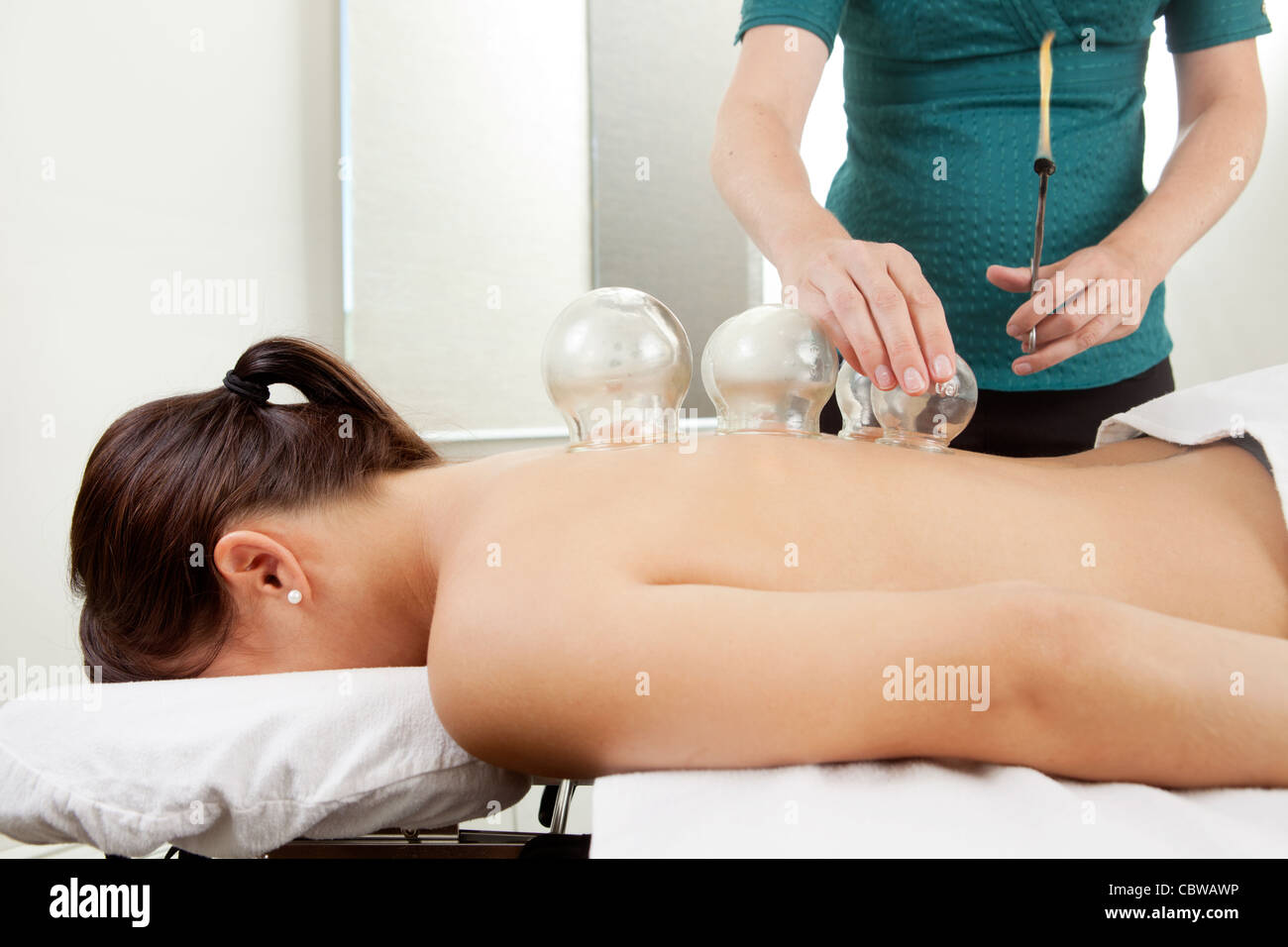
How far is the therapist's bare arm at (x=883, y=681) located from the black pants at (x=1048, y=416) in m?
0.69

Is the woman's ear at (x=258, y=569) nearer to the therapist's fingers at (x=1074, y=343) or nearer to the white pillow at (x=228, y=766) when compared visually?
the white pillow at (x=228, y=766)

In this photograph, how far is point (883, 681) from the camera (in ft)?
2.11

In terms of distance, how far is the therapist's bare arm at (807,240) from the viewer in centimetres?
86

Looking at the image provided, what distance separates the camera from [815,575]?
2.56 feet

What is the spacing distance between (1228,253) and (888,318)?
6.43 feet

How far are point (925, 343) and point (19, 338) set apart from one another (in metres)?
1.70

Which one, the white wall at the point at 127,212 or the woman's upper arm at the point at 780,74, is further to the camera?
the white wall at the point at 127,212

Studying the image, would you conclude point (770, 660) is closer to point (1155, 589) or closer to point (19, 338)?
point (1155, 589)

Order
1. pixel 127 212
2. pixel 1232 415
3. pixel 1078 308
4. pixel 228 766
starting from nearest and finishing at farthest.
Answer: pixel 228 766, pixel 1232 415, pixel 1078 308, pixel 127 212

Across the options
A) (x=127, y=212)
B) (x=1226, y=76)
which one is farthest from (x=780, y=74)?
(x=127, y=212)

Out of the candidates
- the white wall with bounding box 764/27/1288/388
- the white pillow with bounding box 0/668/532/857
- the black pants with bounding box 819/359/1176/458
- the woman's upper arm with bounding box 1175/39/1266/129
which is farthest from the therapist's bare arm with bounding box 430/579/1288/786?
the white wall with bounding box 764/27/1288/388

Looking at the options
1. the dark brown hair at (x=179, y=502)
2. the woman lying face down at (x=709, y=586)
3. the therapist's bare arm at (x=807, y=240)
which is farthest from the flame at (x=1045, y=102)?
the dark brown hair at (x=179, y=502)

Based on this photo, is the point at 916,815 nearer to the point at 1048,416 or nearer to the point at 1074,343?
the point at 1074,343
